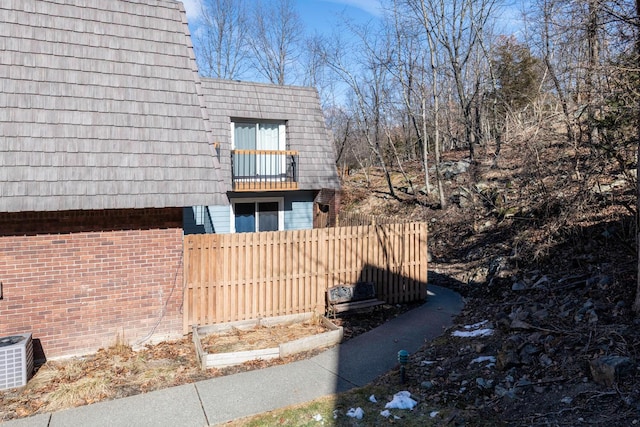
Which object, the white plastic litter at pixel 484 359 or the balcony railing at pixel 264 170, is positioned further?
the balcony railing at pixel 264 170

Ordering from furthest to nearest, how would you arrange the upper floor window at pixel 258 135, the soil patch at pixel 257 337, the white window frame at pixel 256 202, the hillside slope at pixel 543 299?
the upper floor window at pixel 258 135, the white window frame at pixel 256 202, the soil patch at pixel 257 337, the hillside slope at pixel 543 299

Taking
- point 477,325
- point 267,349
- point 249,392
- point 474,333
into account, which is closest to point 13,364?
point 249,392

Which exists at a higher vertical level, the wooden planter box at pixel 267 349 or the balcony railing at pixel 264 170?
the balcony railing at pixel 264 170

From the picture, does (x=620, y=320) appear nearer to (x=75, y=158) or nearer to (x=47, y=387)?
(x=47, y=387)

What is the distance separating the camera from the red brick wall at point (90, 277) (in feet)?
22.3

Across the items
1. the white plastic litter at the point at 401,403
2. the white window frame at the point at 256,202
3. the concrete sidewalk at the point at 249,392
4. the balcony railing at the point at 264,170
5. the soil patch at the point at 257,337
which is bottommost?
the concrete sidewalk at the point at 249,392

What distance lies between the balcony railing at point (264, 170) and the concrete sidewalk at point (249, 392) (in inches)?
278

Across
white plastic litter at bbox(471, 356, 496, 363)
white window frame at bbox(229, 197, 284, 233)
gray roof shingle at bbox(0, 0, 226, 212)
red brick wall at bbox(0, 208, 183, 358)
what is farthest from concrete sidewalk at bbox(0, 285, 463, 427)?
white window frame at bbox(229, 197, 284, 233)

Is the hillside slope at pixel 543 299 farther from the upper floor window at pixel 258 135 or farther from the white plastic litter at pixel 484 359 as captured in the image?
the upper floor window at pixel 258 135

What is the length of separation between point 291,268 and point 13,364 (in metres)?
4.63

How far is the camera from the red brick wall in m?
6.79

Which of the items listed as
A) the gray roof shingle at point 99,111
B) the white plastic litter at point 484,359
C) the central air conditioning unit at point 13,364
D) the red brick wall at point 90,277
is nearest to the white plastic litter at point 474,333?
the white plastic litter at point 484,359

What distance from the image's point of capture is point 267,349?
7.07 metres

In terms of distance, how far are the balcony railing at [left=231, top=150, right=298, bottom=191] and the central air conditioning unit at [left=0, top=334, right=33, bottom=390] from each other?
7.86 metres
